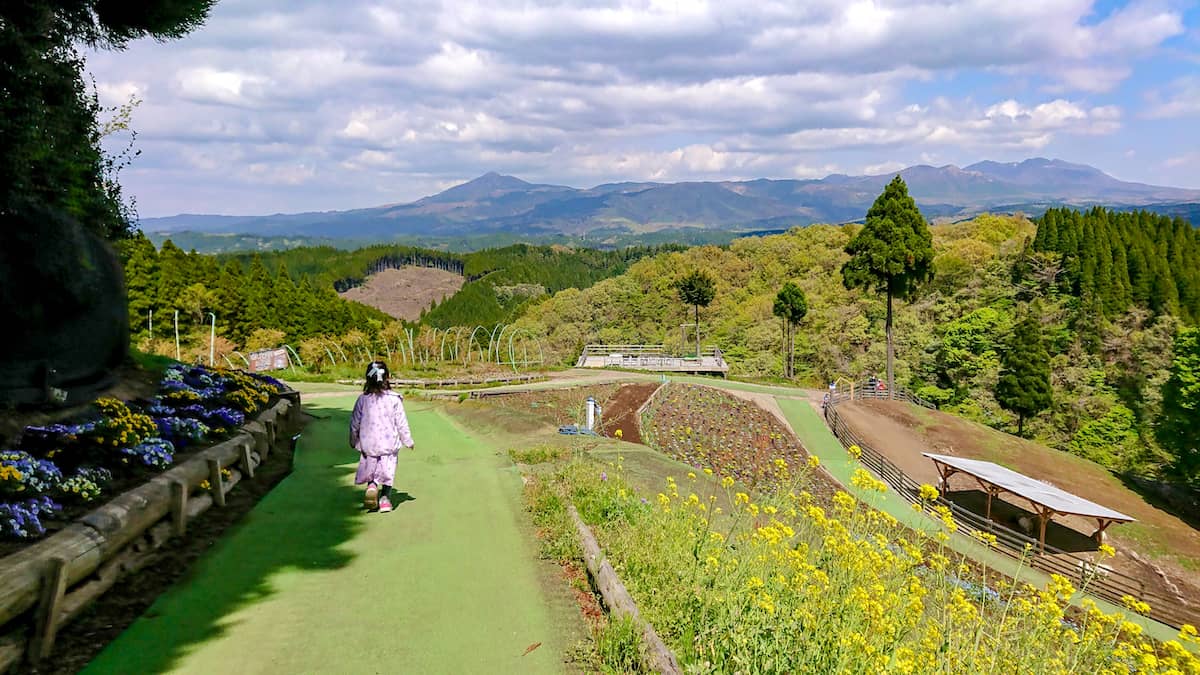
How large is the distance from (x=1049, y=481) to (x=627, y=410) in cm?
1460

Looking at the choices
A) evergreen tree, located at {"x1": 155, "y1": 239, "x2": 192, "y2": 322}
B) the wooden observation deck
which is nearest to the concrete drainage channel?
the wooden observation deck

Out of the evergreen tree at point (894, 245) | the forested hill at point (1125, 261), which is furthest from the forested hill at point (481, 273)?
the evergreen tree at point (894, 245)

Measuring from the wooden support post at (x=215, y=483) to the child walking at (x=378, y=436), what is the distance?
48.6 inches

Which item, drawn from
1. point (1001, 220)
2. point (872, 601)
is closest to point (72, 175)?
point (872, 601)

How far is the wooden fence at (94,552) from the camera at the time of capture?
11.5 ft

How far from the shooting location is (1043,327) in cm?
4600

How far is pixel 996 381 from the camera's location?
40.2 meters

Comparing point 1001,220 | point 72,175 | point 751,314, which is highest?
point 1001,220

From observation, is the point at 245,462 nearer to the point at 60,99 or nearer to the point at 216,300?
the point at 60,99

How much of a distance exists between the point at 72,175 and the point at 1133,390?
48.3m

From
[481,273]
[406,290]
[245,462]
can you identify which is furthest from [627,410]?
[481,273]

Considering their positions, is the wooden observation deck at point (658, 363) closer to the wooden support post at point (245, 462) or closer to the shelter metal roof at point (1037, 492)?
the shelter metal roof at point (1037, 492)

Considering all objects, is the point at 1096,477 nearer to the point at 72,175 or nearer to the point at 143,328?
the point at 72,175

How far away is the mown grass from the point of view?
123 inches
